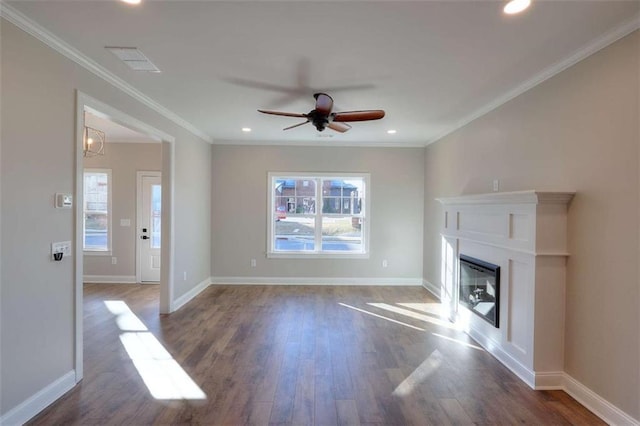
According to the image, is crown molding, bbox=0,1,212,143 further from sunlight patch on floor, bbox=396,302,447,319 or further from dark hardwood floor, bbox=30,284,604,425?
sunlight patch on floor, bbox=396,302,447,319

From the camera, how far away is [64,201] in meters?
2.44

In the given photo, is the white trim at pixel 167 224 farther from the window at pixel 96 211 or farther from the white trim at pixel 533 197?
the white trim at pixel 533 197

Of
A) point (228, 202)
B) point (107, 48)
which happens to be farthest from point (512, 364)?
point (228, 202)

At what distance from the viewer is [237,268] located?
5.90 m

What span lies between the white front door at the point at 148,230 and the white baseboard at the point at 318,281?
1.19 m

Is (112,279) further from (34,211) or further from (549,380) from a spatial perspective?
(549,380)

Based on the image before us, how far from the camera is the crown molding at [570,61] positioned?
2.04 meters

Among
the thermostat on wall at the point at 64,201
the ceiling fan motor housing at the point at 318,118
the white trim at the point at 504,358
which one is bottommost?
the white trim at the point at 504,358

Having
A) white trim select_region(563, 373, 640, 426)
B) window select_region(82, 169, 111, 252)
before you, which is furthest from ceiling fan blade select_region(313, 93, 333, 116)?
window select_region(82, 169, 111, 252)

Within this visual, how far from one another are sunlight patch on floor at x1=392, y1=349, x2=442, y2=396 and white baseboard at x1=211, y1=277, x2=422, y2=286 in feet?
8.90

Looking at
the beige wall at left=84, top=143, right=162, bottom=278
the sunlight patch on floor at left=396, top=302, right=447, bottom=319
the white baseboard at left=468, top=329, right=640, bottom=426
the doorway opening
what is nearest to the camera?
A: the white baseboard at left=468, top=329, right=640, bottom=426

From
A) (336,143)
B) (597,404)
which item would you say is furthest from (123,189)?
(597,404)

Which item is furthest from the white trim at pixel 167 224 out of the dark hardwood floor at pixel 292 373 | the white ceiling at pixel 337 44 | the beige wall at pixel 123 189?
the beige wall at pixel 123 189

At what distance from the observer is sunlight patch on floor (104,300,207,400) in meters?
2.47
